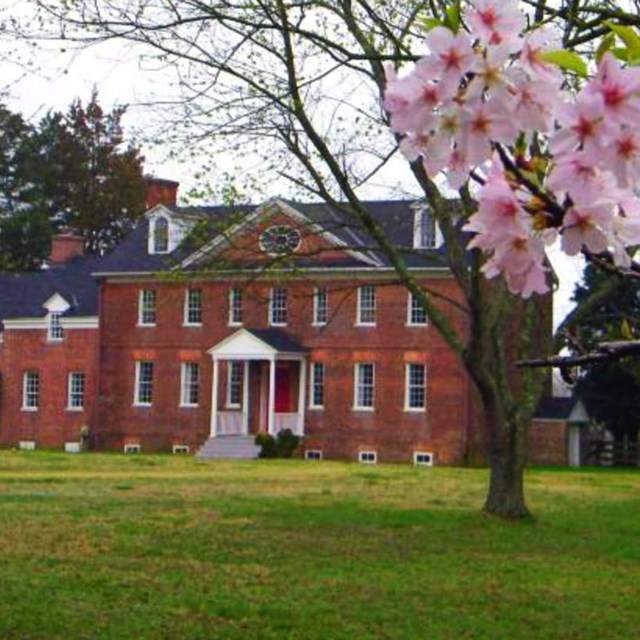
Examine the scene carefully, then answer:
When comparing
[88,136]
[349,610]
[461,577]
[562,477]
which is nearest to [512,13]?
[349,610]

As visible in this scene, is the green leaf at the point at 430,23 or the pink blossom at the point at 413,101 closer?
the pink blossom at the point at 413,101

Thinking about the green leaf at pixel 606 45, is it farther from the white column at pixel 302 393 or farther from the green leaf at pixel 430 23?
the white column at pixel 302 393

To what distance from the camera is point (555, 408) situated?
163ft

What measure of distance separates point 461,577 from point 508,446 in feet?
23.9

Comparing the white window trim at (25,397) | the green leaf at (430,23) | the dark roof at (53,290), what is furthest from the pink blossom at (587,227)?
the white window trim at (25,397)

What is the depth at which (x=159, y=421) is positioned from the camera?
166 feet

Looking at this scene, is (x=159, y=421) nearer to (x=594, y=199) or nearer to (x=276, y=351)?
(x=276, y=351)

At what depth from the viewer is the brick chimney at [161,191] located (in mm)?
51844

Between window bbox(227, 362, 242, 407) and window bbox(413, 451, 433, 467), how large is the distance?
23.1ft

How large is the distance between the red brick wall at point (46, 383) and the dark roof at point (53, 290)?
2.89 feet

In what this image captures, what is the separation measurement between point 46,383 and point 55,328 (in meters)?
2.12

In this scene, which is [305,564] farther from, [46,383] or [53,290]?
[53,290]

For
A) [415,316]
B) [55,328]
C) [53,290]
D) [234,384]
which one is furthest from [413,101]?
[53,290]

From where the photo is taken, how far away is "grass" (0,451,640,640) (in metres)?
11.1
